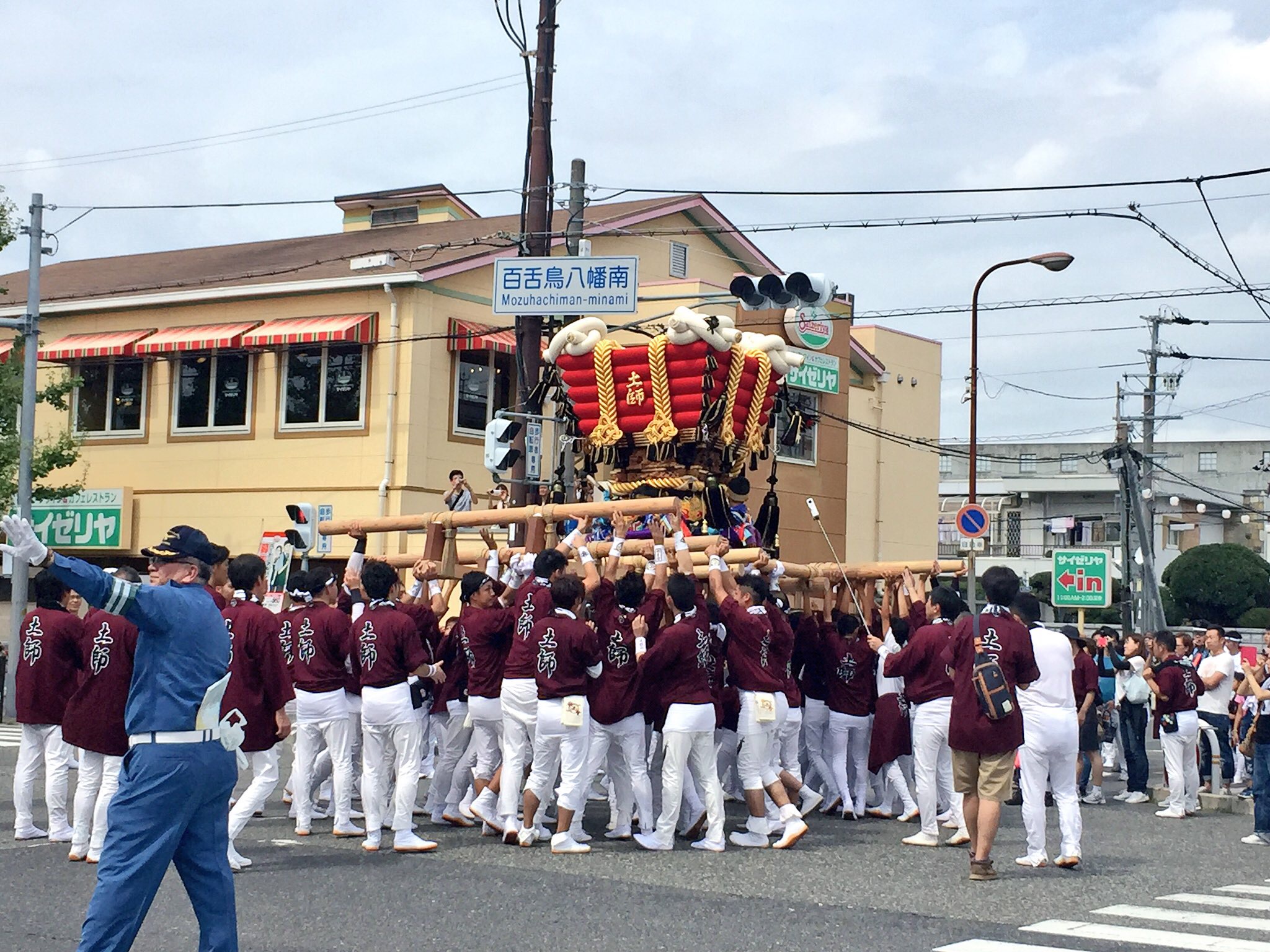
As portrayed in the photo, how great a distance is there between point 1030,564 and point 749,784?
5587 centimetres

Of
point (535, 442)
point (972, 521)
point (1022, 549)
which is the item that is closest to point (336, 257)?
point (535, 442)

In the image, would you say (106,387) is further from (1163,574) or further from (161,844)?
(1163,574)

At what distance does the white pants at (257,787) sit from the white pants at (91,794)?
84cm

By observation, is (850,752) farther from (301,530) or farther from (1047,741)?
(301,530)

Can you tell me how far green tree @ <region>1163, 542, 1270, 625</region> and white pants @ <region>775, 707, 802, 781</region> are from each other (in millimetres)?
39713

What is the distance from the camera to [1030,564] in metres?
64.4

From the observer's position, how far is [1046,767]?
409 inches

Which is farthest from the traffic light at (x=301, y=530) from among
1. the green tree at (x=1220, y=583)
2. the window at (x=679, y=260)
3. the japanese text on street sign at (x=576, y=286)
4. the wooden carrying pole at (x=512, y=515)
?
the green tree at (x=1220, y=583)

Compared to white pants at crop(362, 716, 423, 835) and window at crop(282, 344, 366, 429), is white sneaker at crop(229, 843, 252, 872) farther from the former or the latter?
window at crop(282, 344, 366, 429)

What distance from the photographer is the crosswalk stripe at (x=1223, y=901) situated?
920cm

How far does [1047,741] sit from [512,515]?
4825mm

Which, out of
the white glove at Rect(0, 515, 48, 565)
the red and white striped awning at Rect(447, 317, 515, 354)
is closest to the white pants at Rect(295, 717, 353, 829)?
the white glove at Rect(0, 515, 48, 565)

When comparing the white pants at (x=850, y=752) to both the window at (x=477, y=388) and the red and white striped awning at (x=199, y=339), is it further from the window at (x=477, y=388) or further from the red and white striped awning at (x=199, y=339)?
the red and white striped awning at (x=199, y=339)

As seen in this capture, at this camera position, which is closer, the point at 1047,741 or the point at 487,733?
the point at 1047,741
